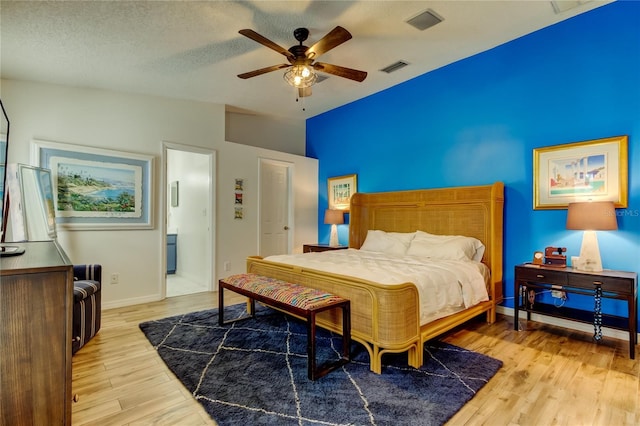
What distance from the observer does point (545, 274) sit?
2.82m

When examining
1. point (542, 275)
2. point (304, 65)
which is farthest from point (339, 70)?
point (542, 275)

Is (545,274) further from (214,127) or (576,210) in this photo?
(214,127)

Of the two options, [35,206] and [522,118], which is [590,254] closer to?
[522,118]

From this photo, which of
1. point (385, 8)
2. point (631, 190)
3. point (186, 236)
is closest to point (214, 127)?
point (186, 236)

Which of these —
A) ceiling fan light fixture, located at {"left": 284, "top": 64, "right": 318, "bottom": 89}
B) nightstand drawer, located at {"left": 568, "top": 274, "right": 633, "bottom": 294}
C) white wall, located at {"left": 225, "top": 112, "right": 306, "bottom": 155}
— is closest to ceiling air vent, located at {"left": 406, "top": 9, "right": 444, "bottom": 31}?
ceiling fan light fixture, located at {"left": 284, "top": 64, "right": 318, "bottom": 89}

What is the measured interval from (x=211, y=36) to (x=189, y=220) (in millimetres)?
3444

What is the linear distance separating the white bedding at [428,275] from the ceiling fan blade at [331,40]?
74.5 inches

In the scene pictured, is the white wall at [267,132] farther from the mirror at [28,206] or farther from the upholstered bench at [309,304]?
the upholstered bench at [309,304]

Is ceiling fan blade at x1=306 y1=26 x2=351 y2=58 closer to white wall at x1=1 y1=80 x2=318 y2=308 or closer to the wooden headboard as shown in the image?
the wooden headboard

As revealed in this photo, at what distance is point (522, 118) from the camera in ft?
11.1

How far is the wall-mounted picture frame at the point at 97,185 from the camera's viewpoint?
136 inches

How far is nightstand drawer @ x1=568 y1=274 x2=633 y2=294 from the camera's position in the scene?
8.01 feet

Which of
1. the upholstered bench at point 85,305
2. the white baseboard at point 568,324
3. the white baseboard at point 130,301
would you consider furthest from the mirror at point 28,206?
the white baseboard at point 568,324

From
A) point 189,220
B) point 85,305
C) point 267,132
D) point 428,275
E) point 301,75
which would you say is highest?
point 267,132
